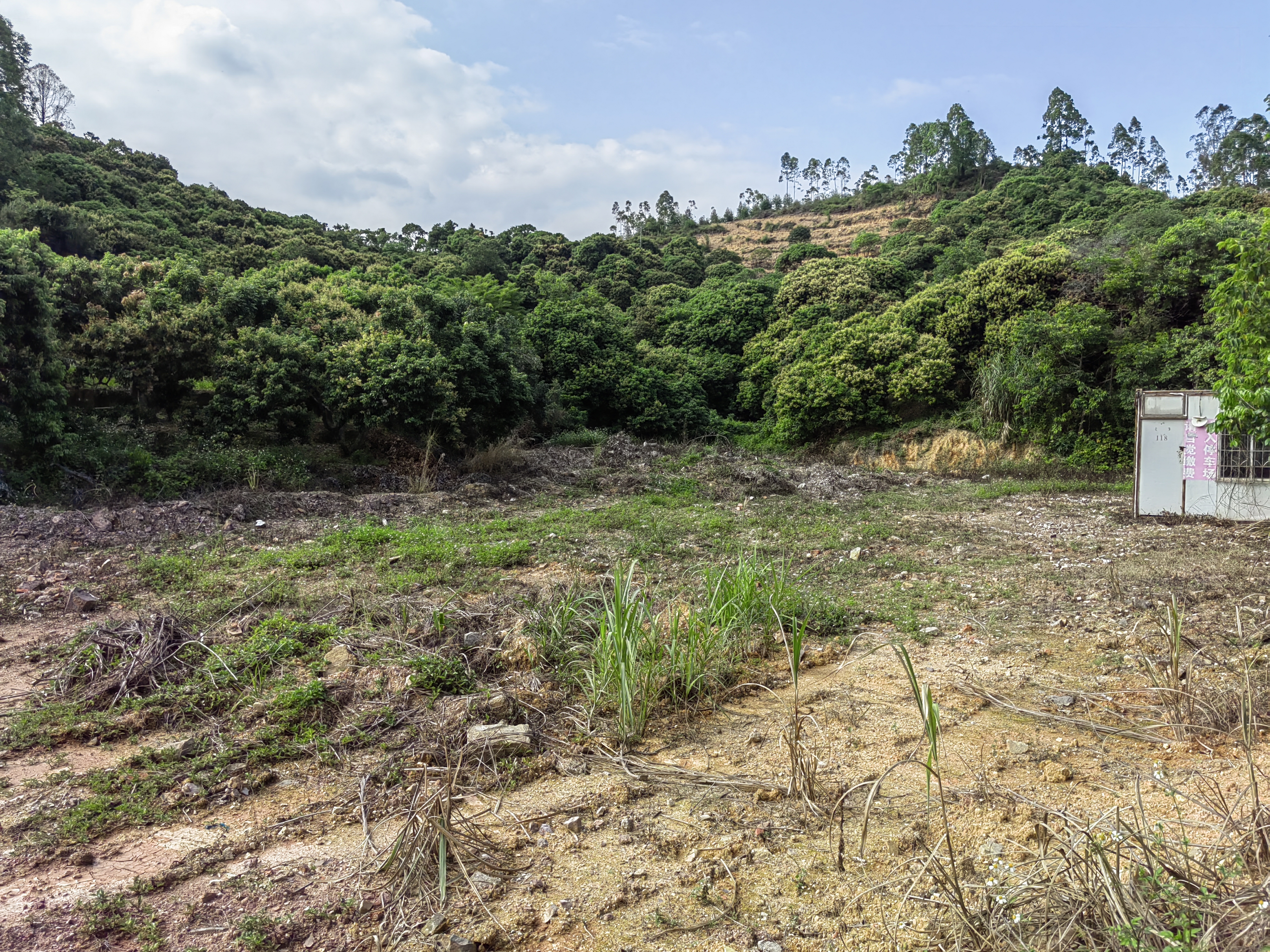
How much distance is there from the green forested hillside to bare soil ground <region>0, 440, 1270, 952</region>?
4.15 metres

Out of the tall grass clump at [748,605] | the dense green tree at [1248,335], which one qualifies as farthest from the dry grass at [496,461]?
the dense green tree at [1248,335]

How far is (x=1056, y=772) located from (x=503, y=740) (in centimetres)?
228

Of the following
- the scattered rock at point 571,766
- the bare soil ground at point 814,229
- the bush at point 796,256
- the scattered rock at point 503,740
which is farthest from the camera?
the bare soil ground at point 814,229

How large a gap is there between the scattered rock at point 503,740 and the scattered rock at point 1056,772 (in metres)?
2.12

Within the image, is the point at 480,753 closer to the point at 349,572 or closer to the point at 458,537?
the point at 349,572

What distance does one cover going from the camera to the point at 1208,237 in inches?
Answer: 482

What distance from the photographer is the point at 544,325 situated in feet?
65.1

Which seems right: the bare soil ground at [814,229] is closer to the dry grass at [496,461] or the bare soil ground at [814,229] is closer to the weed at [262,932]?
the dry grass at [496,461]

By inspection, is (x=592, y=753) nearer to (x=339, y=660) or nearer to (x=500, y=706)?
(x=500, y=706)

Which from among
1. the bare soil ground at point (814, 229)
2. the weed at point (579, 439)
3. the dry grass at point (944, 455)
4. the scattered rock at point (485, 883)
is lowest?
the scattered rock at point (485, 883)

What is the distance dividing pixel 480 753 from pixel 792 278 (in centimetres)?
2240

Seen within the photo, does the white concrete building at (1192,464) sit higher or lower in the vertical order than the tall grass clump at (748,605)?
higher

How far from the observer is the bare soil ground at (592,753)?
85.2 inches

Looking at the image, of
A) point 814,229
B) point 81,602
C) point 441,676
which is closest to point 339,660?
point 441,676
